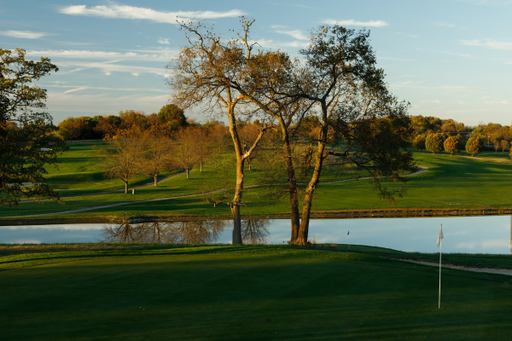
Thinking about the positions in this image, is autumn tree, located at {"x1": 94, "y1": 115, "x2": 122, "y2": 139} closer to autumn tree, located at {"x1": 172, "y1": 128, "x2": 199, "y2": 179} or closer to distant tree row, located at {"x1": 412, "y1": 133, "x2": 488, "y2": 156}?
autumn tree, located at {"x1": 172, "y1": 128, "x2": 199, "y2": 179}

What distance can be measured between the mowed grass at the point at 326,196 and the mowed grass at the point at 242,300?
1244 cm

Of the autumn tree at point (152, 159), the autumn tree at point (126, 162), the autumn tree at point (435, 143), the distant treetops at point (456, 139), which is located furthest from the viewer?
the autumn tree at point (435, 143)

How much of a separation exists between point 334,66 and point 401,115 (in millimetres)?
3859

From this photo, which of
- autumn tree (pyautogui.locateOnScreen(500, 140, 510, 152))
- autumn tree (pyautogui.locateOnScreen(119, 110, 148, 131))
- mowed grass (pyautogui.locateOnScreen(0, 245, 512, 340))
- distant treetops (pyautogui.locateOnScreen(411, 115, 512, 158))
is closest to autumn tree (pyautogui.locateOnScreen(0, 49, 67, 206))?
mowed grass (pyautogui.locateOnScreen(0, 245, 512, 340))

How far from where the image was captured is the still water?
84.6ft

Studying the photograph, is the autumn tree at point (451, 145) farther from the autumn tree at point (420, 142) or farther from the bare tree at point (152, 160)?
the bare tree at point (152, 160)

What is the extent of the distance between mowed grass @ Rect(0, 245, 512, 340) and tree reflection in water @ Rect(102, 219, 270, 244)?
15.6 meters

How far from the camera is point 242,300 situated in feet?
26.2

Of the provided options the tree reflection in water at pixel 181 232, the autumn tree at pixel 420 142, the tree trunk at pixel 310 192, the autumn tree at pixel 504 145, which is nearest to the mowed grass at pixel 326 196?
the tree reflection in water at pixel 181 232

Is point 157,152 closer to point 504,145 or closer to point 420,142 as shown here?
point 420,142

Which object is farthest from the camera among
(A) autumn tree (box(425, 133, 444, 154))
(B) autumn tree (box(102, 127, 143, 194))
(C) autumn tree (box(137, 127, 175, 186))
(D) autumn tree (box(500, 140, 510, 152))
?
(D) autumn tree (box(500, 140, 510, 152))

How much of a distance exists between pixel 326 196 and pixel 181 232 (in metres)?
18.9

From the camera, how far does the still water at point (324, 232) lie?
1015 inches

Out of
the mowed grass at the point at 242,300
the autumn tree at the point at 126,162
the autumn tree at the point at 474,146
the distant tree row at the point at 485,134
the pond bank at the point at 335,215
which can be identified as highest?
the distant tree row at the point at 485,134
